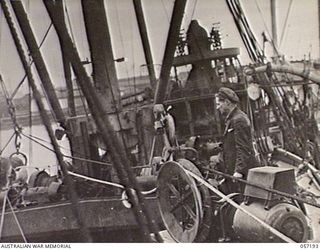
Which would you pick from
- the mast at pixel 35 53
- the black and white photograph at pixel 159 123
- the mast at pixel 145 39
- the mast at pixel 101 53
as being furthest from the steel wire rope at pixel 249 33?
the mast at pixel 35 53

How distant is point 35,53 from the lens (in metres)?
1.59

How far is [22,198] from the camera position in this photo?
1612mm

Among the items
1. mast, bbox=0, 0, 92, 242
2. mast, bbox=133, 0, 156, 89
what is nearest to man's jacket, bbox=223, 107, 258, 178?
mast, bbox=133, 0, 156, 89

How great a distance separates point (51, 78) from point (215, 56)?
468 millimetres

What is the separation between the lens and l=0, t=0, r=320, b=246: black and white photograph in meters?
1.42

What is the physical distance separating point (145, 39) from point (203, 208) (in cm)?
47

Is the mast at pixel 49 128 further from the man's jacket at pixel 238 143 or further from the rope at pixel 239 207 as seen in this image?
the man's jacket at pixel 238 143

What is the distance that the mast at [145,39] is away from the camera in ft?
4.95

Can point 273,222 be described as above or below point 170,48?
below

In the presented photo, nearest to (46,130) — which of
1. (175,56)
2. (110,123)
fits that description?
(110,123)

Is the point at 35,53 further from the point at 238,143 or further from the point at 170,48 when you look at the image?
the point at 238,143

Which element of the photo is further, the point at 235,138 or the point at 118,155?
the point at 118,155

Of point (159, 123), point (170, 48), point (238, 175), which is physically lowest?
point (238, 175)

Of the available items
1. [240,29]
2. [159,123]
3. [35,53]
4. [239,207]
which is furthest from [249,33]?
[35,53]
